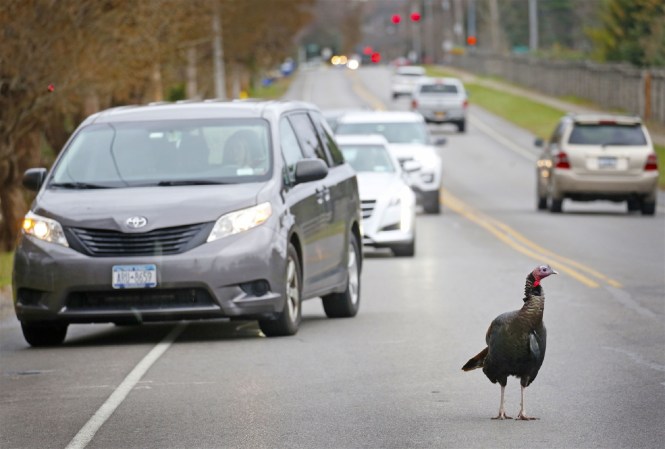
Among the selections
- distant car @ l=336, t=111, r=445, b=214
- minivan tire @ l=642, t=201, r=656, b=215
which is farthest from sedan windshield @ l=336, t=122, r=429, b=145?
minivan tire @ l=642, t=201, r=656, b=215

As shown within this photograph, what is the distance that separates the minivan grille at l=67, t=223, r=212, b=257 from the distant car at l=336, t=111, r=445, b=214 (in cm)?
1730

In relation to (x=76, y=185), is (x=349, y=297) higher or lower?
lower

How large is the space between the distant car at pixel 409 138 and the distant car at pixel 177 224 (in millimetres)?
15807

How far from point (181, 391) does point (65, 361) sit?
191 cm

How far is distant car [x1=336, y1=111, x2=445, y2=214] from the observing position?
97.4ft

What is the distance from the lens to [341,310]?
14.4 metres

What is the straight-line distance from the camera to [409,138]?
99.7 ft

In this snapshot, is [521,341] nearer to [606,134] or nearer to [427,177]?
[427,177]

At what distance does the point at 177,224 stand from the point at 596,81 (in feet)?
197

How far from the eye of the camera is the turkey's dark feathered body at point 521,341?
8.35 metres

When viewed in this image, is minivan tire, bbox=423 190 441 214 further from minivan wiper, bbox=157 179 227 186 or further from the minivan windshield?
minivan wiper, bbox=157 179 227 186

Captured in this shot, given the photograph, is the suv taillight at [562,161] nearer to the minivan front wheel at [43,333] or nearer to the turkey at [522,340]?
the minivan front wheel at [43,333]

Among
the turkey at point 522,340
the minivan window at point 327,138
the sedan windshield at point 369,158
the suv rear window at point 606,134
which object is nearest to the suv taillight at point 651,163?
the suv rear window at point 606,134

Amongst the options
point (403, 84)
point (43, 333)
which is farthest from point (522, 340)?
point (403, 84)
